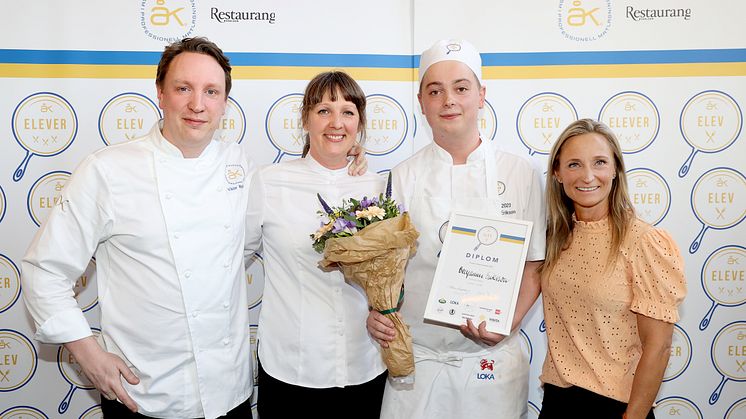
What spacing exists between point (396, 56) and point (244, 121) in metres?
0.96

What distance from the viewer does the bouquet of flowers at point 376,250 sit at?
6.83 ft

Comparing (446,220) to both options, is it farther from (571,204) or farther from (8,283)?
(8,283)

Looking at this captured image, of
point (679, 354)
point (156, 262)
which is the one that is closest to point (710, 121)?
point (679, 354)

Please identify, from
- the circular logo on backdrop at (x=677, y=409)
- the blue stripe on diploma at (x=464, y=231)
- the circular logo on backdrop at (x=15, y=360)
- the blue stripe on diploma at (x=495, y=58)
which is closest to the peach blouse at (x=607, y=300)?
the blue stripe on diploma at (x=464, y=231)

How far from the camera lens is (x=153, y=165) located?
220 cm

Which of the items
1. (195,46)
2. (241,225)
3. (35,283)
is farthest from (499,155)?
(35,283)

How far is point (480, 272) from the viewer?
2256mm

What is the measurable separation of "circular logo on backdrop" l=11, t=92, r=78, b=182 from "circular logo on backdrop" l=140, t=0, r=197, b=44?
2.08 ft

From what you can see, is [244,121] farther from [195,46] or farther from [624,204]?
[624,204]

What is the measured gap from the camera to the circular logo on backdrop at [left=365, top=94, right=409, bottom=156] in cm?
323

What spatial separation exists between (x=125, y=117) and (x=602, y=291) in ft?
8.68

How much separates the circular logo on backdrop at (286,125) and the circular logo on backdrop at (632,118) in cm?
177

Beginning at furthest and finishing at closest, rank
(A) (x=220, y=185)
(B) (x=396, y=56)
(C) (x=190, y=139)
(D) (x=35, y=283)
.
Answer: (B) (x=396, y=56)
(A) (x=220, y=185)
(C) (x=190, y=139)
(D) (x=35, y=283)

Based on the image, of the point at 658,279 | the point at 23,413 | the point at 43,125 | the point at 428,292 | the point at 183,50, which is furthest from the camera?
the point at 23,413
